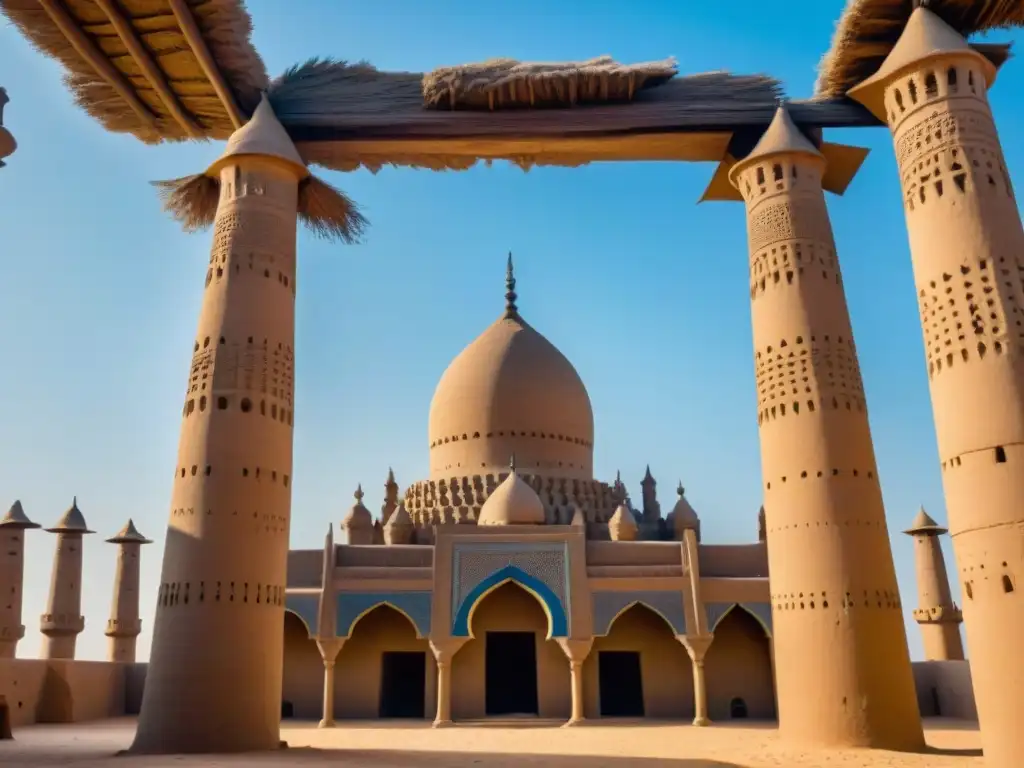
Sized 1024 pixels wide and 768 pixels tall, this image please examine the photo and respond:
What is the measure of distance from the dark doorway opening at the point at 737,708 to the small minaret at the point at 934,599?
5490mm

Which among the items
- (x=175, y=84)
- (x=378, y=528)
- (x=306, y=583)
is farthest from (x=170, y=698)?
(x=378, y=528)

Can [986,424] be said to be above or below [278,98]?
below

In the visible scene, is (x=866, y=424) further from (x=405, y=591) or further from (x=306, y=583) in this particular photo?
(x=306, y=583)

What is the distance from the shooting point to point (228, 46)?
523 inches

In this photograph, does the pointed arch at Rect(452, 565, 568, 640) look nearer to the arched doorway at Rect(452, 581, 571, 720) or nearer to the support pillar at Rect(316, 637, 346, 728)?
the arched doorway at Rect(452, 581, 571, 720)

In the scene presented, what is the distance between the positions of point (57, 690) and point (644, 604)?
42.7 ft

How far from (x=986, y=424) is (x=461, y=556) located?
1399 centimetres

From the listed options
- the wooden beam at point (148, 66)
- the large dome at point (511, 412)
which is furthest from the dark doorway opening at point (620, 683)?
the wooden beam at point (148, 66)

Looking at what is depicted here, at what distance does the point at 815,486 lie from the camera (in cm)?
1260

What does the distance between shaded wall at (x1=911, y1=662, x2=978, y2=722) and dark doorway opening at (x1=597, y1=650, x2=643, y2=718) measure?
671 centimetres

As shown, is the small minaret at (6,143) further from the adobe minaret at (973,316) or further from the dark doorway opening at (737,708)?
the dark doorway opening at (737,708)

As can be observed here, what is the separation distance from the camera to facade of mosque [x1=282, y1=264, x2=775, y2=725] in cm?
2117

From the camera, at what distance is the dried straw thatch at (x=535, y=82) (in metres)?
14.2

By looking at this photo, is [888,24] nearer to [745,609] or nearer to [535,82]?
[535,82]
